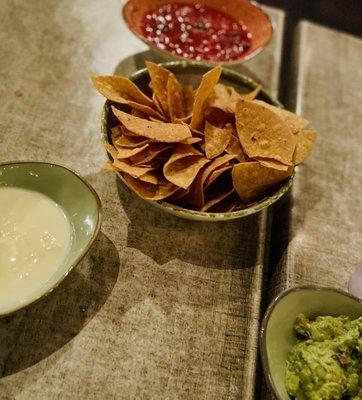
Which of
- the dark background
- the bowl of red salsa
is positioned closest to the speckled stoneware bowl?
the bowl of red salsa

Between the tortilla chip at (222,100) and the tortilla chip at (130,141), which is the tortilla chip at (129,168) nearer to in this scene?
the tortilla chip at (130,141)

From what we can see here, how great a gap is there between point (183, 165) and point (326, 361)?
0.57 metres

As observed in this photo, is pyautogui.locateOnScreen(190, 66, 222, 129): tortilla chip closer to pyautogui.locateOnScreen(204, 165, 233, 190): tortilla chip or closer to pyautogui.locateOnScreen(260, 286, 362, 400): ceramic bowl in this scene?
pyautogui.locateOnScreen(204, 165, 233, 190): tortilla chip

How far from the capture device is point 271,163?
1172 millimetres

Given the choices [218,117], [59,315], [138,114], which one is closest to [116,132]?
[138,114]

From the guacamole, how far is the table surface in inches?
5.1

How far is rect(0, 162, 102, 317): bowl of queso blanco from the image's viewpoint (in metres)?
0.97

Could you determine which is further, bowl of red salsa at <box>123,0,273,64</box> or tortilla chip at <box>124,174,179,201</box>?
bowl of red salsa at <box>123,0,273,64</box>

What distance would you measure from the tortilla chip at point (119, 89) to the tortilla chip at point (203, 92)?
15cm

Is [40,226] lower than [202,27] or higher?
lower

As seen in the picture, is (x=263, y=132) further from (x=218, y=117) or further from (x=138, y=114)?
(x=138, y=114)

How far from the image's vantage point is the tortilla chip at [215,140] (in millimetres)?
1188

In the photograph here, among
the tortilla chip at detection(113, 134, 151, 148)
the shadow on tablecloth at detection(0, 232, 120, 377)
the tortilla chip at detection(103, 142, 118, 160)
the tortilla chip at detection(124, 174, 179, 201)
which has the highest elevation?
the tortilla chip at detection(113, 134, 151, 148)

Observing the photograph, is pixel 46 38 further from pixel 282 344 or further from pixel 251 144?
pixel 282 344
